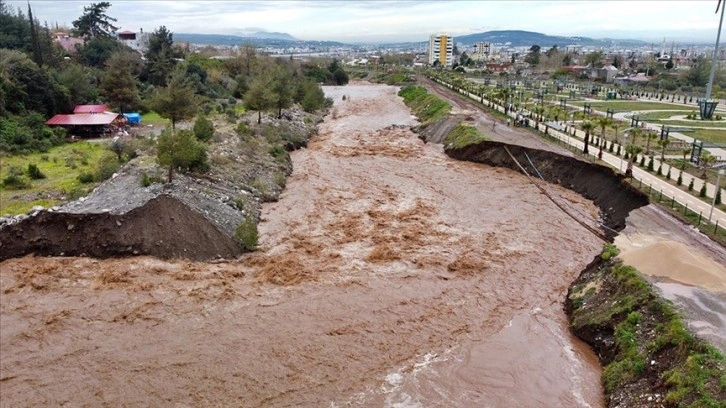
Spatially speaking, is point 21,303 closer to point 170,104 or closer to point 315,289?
point 315,289

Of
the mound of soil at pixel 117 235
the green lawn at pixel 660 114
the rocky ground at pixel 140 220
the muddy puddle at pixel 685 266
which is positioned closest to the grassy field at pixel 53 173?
the rocky ground at pixel 140 220

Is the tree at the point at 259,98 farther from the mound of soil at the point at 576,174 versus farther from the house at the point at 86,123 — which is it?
the mound of soil at the point at 576,174

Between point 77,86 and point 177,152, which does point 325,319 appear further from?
point 77,86

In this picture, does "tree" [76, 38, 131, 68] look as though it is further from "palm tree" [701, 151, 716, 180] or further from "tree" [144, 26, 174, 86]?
"palm tree" [701, 151, 716, 180]

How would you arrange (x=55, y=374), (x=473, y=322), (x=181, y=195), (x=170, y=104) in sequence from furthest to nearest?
(x=170, y=104), (x=181, y=195), (x=473, y=322), (x=55, y=374)

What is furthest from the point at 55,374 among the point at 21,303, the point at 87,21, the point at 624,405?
the point at 87,21

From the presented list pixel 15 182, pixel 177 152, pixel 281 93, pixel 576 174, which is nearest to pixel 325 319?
pixel 177 152
